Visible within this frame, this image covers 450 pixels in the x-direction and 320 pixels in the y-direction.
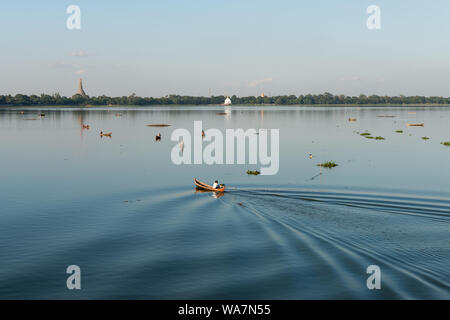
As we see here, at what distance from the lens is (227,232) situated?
3344 centimetres

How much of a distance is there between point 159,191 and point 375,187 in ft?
84.8

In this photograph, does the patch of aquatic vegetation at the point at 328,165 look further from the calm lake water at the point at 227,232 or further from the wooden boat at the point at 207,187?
the wooden boat at the point at 207,187

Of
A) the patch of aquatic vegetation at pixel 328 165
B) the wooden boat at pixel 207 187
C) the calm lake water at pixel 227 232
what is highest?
the patch of aquatic vegetation at pixel 328 165

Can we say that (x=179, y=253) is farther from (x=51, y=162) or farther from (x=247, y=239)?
(x=51, y=162)

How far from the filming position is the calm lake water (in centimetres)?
2359

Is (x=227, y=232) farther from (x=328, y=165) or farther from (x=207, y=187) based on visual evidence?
(x=328, y=165)

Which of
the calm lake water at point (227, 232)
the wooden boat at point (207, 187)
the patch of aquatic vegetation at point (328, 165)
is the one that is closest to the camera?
the calm lake water at point (227, 232)

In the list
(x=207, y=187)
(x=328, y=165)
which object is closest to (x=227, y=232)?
(x=207, y=187)

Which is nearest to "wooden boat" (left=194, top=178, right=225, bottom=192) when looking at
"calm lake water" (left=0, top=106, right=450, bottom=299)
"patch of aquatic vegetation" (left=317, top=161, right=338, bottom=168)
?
"calm lake water" (left=0, top=106, right=450, bottom=299)

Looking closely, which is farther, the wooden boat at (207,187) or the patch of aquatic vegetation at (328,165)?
the patch of aquatic vegetation at (328,165)

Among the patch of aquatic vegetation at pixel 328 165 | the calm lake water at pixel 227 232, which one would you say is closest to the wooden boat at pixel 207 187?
the calm lake water at pixel 227 232

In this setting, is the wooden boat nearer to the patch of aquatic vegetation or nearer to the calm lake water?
the calm lake water

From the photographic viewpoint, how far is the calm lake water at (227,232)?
77.4 ft
